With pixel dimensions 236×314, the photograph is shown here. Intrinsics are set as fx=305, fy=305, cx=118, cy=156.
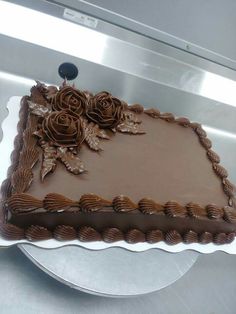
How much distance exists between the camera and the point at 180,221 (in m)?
0.86

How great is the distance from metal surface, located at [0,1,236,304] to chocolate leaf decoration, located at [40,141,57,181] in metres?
0.35

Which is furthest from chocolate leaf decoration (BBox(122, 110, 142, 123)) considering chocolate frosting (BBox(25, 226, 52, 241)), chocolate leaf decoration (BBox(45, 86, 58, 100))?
chocolate frosting (BBox(25, 226, 52, 241))

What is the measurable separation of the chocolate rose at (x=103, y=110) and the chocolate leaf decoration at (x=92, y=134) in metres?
0.02

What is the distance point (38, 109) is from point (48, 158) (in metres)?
0.18

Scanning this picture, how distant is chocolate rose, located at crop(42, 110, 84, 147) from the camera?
2.55 feet

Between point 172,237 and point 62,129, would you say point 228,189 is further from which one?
point 62,129

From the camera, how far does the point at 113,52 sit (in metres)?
1.14

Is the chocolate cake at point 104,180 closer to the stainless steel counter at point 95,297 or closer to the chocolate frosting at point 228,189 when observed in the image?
the chocolate frosting at point 228,189

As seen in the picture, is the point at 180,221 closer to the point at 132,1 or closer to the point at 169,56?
the point at 169,56

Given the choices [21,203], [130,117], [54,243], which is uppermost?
[130,117]

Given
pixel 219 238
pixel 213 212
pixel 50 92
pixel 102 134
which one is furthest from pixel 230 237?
pixel 50 92

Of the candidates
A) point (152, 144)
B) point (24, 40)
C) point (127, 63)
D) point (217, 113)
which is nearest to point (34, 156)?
point (152, 144)

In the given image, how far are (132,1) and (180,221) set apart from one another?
0.78 meters

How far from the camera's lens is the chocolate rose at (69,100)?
33.5 inches
